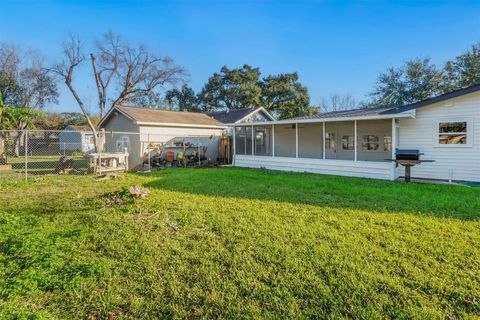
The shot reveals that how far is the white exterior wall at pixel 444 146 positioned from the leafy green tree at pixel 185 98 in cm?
2789

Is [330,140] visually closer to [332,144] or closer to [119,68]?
[332,144]

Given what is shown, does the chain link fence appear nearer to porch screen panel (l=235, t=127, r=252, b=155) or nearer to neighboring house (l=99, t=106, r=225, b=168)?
neighboring house (l=99, t=106, r=225, b=168)

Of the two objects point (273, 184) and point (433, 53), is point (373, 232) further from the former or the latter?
point (433, 53)

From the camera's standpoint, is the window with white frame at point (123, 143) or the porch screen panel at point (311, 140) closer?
the window with white frame at point (123, 143)

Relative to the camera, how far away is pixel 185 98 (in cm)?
3578

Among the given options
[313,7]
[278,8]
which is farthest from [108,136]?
[313,7]

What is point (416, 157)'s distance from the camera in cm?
924

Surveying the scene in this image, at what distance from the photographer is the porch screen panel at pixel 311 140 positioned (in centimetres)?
1593

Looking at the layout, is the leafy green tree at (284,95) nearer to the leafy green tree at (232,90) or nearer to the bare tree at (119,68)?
the leafy green tree at (232,90)

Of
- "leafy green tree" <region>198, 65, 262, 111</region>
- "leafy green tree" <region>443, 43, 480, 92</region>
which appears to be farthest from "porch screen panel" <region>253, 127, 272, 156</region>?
"leafy green tree" <region>443, 43, 480, 92</region>

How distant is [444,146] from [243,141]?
435 inches

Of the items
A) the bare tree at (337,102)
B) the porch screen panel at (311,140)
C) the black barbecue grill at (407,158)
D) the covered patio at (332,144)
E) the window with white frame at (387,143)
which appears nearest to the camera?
the black barbecue grill at (407,158)

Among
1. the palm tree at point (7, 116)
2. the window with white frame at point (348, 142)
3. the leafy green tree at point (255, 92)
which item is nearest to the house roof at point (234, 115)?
the window with white frame at point (348, 142)

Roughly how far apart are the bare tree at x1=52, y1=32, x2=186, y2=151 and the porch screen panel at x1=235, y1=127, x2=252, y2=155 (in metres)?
12.6
